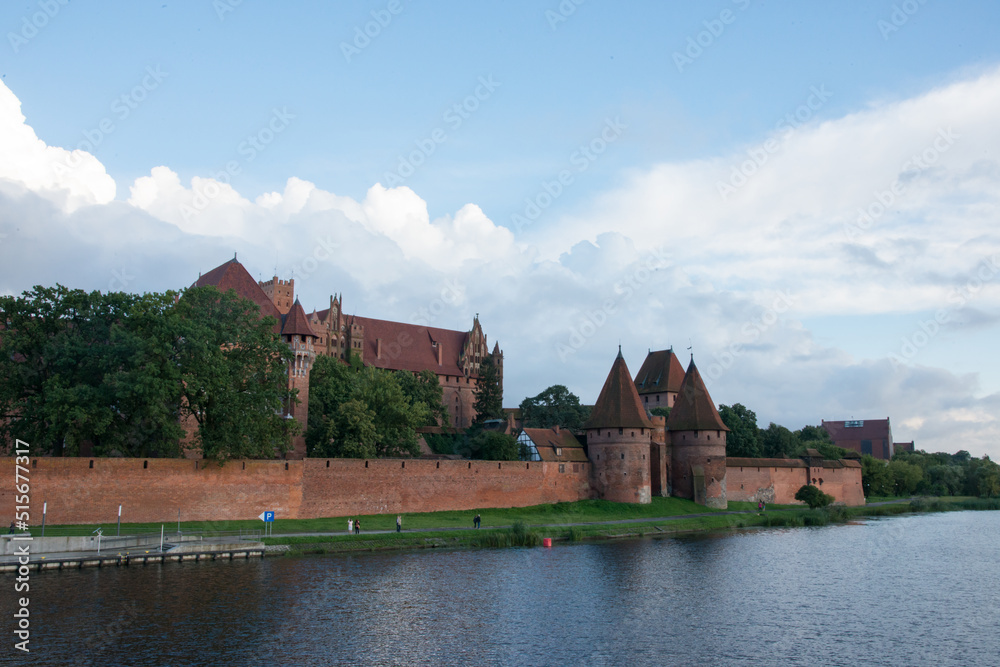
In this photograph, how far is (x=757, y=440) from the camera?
6131 cm

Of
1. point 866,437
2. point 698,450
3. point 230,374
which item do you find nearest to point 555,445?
point 698,450

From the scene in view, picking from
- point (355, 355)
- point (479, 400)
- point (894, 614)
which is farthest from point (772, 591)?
point (355, 355)

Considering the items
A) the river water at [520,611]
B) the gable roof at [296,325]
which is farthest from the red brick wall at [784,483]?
the gable roof at [296,325]

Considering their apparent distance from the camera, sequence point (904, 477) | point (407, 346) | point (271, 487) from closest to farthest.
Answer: point (271, 487) < point (904, 477) < point (407, 346)

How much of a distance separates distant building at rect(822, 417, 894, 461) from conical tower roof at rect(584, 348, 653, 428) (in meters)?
72.5

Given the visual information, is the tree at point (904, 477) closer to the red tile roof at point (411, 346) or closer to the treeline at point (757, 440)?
the treeline at point (757, 440)

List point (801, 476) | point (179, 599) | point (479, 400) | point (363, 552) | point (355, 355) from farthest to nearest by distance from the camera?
point (355, 355) < point (479, 400) < point (801, 476) < point (363, 552) < point (179, 599)

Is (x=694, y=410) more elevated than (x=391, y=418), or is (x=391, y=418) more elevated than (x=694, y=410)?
(x=694, y=410)

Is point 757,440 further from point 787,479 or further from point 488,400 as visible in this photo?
point 488,400

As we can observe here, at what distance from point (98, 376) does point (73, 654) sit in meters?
19.6

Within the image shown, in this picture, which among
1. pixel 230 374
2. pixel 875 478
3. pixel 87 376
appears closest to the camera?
pixel 87 376

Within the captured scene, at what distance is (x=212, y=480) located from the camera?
33.8 m

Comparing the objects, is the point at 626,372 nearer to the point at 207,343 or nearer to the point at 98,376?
the point at 207,343

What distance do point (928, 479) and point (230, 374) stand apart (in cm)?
6774
